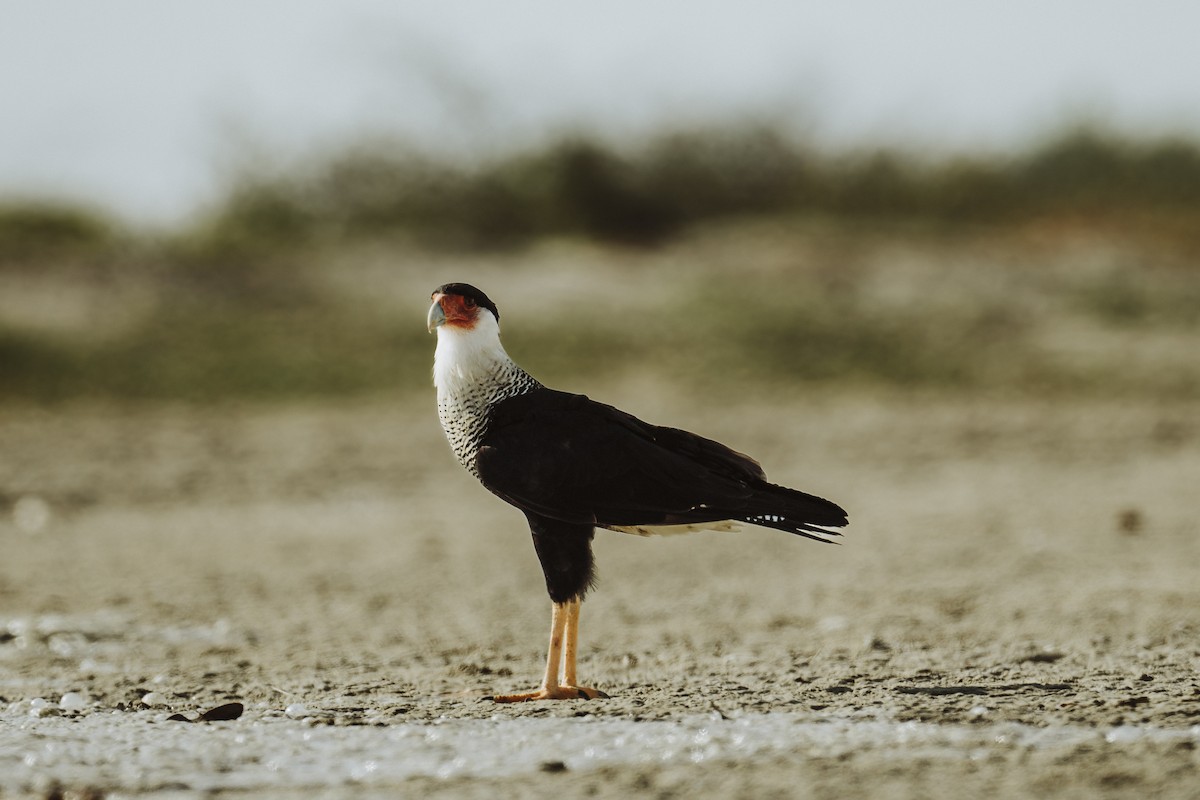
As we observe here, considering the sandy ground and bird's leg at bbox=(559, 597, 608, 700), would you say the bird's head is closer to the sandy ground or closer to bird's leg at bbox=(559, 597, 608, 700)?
bird's leg at bbox=(559, 597, 608, 700)

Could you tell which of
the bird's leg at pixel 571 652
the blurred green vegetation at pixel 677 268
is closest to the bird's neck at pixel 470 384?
the bird's leg at pixel 571 652

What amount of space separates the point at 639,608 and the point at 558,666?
2.24m

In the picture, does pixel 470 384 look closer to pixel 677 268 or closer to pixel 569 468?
pixel 569 468

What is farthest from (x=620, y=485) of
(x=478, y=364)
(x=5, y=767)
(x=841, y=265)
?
(x=841, y=265)

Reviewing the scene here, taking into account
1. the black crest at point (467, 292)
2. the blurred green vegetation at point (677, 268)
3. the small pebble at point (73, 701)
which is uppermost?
the blurred green vegetation at point (677, 268)

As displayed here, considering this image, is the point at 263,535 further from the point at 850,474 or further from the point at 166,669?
the point at 850,474

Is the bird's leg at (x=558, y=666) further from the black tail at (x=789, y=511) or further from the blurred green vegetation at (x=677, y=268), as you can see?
the blurred green vegetation at (x=677, y=268)

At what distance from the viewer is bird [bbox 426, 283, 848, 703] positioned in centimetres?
398

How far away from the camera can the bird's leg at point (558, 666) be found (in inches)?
163

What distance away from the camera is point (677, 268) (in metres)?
17.4

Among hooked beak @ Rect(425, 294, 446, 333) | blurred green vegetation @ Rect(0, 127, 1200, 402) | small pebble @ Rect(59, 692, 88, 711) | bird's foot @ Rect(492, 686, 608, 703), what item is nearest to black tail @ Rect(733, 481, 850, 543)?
bird's foot @ Rect(492, 686, 608, 703)

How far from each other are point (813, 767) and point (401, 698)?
5.00ft

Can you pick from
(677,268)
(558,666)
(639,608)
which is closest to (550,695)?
(558,666)

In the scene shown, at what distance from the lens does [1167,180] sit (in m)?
22.4
